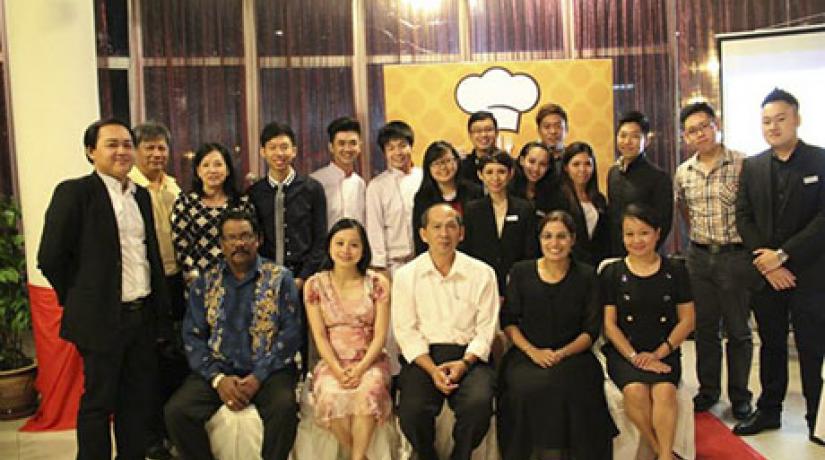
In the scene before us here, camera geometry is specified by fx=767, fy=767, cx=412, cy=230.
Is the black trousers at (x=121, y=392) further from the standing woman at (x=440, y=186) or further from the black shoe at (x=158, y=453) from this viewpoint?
the standing woman at (x=440, y=186)

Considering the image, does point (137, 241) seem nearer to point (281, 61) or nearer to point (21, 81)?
point (21, 81)

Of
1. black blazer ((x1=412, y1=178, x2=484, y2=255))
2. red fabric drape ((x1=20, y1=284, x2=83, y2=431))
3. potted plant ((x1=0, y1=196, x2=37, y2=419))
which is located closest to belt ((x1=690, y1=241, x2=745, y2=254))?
black blazer ((x1=412, y1=178, x2=484, y2=255))

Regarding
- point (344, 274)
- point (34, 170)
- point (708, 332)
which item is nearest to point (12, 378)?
point (34, 170)

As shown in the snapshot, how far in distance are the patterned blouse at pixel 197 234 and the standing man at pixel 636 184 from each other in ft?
6.03

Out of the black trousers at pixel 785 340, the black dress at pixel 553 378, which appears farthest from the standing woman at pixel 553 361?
the black trousers at pixel 785 340

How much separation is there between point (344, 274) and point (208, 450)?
2.95ft

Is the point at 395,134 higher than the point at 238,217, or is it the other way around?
the point at 395,134

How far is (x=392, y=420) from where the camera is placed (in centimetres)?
318

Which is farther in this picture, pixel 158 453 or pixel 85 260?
pixel 158 453

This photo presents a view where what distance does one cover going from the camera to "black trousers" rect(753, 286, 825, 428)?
3.48m

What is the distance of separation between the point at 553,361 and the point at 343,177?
1.57 meters

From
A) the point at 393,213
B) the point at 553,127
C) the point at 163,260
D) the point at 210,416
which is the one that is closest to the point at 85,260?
the point at 163,260

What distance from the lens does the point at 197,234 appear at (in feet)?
11.3

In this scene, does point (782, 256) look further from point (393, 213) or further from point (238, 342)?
point (238, 342)
